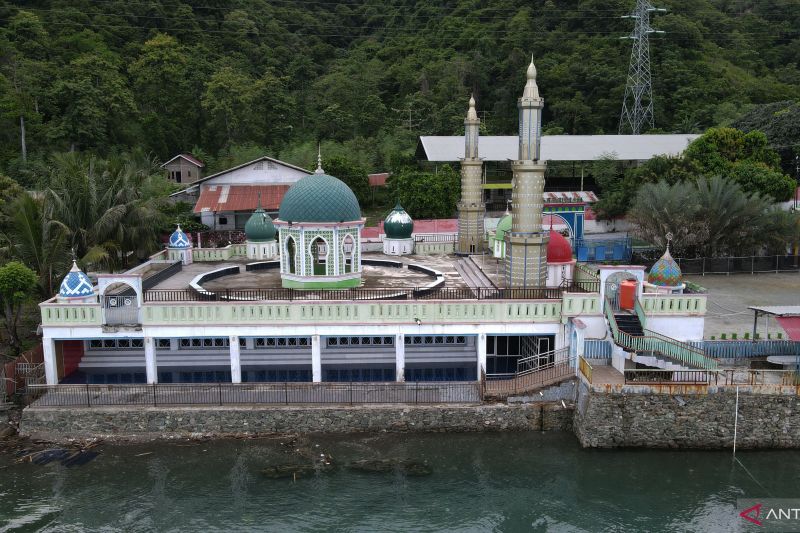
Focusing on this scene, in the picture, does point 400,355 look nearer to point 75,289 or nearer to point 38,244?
point 75,289

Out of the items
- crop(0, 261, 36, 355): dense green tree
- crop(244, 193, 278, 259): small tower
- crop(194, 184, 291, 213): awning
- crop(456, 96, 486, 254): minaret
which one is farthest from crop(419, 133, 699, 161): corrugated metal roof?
crop(0, 261, 36, 355): dense green tree

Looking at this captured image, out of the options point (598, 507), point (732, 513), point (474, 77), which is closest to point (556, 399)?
point (598, 507)

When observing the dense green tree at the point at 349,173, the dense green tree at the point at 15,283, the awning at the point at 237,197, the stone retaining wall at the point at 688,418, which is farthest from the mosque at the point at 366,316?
the dense green tree at the point at 349,173

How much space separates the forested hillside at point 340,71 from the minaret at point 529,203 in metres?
32.6

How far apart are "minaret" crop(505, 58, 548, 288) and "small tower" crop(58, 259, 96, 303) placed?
42.9ft

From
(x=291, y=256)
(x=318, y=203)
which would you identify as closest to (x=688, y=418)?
(x=318, y=203)

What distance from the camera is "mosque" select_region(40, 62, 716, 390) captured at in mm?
20453

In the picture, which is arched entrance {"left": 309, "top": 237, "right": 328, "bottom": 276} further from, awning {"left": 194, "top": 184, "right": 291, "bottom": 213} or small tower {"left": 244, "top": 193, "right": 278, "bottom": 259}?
awning {"left": 194, "top": 184, "right": 291, "bottom": 213}

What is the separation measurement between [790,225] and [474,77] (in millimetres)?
41013

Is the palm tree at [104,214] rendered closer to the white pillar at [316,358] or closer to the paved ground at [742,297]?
the white pillar at [316,358]

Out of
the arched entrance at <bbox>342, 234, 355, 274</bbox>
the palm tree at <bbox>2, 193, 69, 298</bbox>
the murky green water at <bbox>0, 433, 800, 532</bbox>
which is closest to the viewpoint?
the murky green water at <bbox>0, 433, 800, 532</bbox>

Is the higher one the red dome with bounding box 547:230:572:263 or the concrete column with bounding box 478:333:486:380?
the red dome with bounding box 547:230:572:263

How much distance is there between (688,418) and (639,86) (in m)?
51.5

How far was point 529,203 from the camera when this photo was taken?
22656 mm
